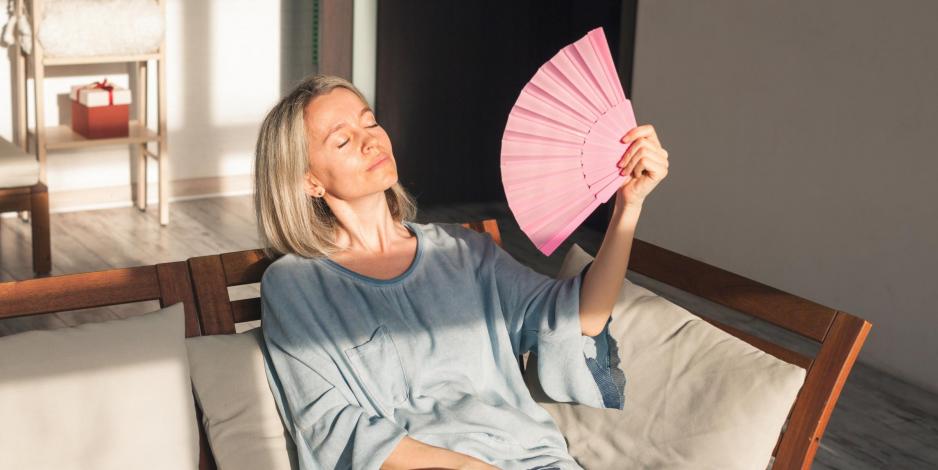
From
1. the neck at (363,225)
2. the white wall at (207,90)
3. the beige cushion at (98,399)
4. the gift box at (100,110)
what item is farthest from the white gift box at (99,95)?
the beige cushion at (98,399)

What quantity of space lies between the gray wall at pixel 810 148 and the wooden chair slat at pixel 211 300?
Result: 2.55 m

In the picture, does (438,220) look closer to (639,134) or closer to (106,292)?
(106,292)

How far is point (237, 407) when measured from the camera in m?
1.95

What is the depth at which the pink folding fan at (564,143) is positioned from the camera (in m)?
1.83

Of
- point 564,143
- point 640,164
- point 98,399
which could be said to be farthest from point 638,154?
point 98,399

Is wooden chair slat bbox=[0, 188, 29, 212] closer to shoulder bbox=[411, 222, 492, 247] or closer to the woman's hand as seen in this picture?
shoulder bbox=[411, 222, 492, 247]

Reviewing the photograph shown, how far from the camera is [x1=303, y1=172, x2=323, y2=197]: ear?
2.06 m

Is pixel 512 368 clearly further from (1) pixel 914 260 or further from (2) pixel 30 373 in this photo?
(1) pixel 914 260

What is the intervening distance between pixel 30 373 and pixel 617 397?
1.00 metres

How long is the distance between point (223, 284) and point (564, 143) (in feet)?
2.25

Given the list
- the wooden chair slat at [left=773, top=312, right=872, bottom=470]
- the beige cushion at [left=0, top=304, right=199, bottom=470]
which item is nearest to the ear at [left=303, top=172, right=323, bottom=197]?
the beige cushion at [left=0, top=304, right=199, bottom=470]

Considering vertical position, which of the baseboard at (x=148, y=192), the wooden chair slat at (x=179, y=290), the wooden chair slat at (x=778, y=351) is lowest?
the baseboard at (x=148, y=192)

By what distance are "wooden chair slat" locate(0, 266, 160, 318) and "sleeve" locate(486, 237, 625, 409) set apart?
641mm

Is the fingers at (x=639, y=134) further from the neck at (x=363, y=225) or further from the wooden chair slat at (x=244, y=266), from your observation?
the wooden chair slat at (x=244, y=266)
